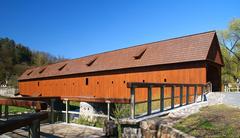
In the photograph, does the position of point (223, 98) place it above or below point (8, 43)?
below

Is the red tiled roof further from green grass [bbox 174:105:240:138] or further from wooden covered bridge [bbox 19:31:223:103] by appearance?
green grass [bbox 174:105:240:138]

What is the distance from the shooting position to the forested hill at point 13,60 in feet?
209

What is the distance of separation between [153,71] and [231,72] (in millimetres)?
17907

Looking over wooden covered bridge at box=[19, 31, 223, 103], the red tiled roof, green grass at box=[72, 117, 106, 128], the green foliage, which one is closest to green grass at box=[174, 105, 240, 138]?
wooden covered bridge at box=[19, 31, 223, 103]

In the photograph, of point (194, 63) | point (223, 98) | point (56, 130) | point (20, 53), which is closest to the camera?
point (56, 130)

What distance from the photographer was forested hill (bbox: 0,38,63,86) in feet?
209

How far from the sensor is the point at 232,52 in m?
34.9

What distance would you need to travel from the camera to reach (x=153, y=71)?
20.8m

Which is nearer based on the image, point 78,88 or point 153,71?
point 153,71

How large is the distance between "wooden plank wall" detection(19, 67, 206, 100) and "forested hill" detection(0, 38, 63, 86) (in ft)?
94.4

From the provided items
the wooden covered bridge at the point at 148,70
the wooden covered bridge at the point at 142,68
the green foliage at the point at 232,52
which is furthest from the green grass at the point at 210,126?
the green foliage at the point at 232,52

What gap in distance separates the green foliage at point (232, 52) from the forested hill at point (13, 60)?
42.1 metres

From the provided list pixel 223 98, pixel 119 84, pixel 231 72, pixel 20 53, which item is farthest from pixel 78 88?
pixel 20 53

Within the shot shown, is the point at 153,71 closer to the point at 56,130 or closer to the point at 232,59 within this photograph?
the point at 56,130
